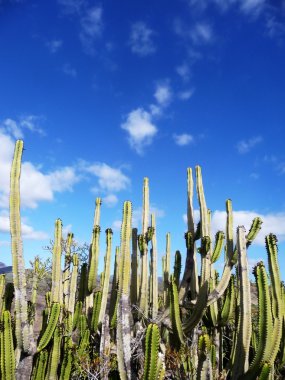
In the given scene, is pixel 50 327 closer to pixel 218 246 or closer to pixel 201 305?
pixel 201 305

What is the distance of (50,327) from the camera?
5.79 m

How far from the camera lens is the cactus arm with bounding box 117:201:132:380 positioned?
515cm

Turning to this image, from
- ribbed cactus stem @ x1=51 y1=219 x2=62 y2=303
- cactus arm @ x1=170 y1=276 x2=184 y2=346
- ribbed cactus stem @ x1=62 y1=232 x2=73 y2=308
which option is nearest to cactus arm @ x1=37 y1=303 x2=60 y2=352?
ribbed cactus stem @ x1=51 y1=219 x2=62 y2=303

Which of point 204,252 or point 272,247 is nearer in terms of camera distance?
point 272,247

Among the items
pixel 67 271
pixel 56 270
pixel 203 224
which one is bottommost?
pixel 56 270

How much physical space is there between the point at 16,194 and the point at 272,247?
407 cm

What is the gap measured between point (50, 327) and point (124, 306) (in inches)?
52.0

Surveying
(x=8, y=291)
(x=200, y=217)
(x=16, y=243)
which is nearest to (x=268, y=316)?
(x=200, y=217)

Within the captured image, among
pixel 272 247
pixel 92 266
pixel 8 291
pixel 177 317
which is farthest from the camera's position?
pixel 92 266

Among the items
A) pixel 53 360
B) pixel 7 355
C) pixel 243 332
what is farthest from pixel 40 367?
pixel 243 332

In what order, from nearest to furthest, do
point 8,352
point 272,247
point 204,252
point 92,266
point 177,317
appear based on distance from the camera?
point 8,352 → point 272,247 → point 177,317 → point 204,252 → point 92,266

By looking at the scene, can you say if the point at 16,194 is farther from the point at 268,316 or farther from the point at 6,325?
the point at 268,316

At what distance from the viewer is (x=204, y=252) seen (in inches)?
282

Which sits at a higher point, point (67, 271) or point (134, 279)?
point (67, 271)
